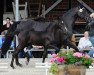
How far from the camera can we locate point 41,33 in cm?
1745

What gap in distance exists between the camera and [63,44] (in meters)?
17.6

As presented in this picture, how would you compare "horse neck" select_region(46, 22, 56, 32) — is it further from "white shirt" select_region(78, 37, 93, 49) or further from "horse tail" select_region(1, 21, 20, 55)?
"white shirt" select_region(78, 37, 93, 49)

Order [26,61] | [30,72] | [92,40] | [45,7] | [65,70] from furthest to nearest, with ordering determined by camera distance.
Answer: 1. [45,7]
2. [92,40]
3. [26,61]
4. [30,72]
5. [65,70]

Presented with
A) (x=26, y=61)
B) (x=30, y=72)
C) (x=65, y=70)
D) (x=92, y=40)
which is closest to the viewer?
(x=65, y=70)

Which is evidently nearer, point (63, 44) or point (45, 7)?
point (63, 44)

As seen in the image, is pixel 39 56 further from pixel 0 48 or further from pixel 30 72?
pixel 30 72

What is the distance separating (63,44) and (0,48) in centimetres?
210

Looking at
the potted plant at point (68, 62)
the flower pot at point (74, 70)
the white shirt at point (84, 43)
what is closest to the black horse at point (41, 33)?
the white shirt at point (84, 43)

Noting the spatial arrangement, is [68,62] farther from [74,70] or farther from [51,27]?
[51,27]

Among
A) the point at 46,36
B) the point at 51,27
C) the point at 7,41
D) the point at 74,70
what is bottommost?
the point at 74,70

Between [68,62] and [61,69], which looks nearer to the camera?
[61,69]

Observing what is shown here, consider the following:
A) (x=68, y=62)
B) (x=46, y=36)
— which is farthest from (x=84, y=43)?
(x=68, y=62)

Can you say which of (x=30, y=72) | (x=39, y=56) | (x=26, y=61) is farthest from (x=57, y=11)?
(x=30, y=72)

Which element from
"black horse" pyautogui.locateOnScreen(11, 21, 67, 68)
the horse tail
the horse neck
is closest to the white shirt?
"black horse" pyautogui.locateOnScreen(11, 21, 67, 68)
